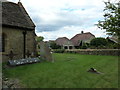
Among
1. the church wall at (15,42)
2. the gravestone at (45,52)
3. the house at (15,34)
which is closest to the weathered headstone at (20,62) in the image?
the gravestone at (45,52)

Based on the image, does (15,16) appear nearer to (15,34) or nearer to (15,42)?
(15,34)

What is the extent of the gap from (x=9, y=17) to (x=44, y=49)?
5.81 metres

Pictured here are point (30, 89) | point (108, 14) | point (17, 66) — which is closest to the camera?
point (30, 89)

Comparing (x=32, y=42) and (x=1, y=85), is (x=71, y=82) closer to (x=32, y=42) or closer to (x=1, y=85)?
(x=1, y=85)

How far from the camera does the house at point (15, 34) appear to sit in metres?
14.9

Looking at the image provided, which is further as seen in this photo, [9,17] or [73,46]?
[73,46]

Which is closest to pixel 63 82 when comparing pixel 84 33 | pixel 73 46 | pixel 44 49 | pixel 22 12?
pixel 44 49

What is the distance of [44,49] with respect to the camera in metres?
15.4

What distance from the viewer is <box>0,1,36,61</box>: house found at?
14930 millimetres

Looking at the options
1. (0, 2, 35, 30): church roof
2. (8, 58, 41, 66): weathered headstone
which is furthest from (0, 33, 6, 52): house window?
(8, 58, 41, 66): weathered headstone

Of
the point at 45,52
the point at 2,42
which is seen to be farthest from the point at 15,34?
the point at 45,52

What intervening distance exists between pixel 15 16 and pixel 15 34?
300 cm

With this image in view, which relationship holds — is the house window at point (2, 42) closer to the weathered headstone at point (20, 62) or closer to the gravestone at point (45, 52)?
the weathered headstone at point (20, 62)

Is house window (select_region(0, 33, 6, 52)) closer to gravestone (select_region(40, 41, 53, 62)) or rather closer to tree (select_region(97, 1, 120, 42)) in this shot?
gravestone (select_region(40, 41, 53, 62))
